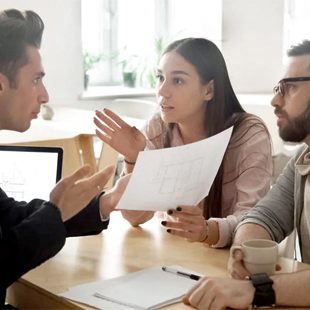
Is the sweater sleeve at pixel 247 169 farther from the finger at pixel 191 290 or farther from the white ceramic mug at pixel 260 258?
the finger at pixel 191 290

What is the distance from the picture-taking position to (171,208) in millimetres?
1609

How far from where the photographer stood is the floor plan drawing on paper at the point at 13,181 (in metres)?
1.74

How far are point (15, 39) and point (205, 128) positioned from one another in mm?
969

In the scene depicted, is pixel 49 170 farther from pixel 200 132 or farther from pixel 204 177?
pixel 200 132

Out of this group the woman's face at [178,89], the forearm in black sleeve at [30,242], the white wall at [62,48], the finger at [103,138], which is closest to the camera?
the forearm in black sleeve at [30,242]

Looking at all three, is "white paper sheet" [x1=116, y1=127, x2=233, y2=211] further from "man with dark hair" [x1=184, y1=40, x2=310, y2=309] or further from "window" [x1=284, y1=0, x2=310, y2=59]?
"window" [x1=284, y1=0, x2=310, y2=59]

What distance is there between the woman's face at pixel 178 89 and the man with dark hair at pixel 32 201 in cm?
52

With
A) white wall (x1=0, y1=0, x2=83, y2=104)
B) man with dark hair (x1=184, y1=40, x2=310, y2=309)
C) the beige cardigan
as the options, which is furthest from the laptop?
white wall (x1=0, y1=0, x2=83, y2=104)

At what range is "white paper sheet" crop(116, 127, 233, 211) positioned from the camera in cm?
141

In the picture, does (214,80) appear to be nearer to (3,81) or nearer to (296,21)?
(3,81)

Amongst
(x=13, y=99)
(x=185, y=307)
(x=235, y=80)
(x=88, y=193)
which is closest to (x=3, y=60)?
(x=13, y=99)

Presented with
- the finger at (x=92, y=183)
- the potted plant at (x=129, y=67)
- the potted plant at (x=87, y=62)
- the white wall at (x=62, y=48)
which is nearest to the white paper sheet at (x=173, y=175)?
the finger at (x=92, y=183)

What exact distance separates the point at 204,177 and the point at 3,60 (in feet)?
2.04

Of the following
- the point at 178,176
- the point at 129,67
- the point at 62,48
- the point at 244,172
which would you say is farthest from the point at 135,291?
the point at 129,67
